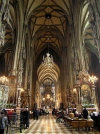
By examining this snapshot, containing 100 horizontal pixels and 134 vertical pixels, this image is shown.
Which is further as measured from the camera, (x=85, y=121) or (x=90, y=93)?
(x=90, y=93)

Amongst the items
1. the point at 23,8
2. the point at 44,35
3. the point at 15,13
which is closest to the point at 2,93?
the point at 15,13

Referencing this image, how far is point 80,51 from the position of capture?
13.5 meters

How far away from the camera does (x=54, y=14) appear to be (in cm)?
1942

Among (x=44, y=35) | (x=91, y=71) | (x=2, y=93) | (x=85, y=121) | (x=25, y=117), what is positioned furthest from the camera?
(x=44, y=35)

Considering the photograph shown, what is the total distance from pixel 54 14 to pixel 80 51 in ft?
28.9

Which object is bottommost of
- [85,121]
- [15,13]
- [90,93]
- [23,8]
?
[85,121]

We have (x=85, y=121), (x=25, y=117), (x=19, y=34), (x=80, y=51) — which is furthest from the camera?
(x=19, y=34)

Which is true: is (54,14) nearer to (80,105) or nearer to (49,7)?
(49,7)

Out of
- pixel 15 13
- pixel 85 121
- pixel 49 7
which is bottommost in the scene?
pixel 85 121

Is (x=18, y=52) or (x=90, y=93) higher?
(x=18, y=52)

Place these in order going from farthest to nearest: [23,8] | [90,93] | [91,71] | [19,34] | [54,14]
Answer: [91,71]
[54,14]
[23,8]
[19,34]
[90,93]

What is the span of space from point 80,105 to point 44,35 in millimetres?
15752

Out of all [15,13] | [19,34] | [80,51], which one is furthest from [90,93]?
[15,13]

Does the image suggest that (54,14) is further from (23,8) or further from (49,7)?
(23,8)
